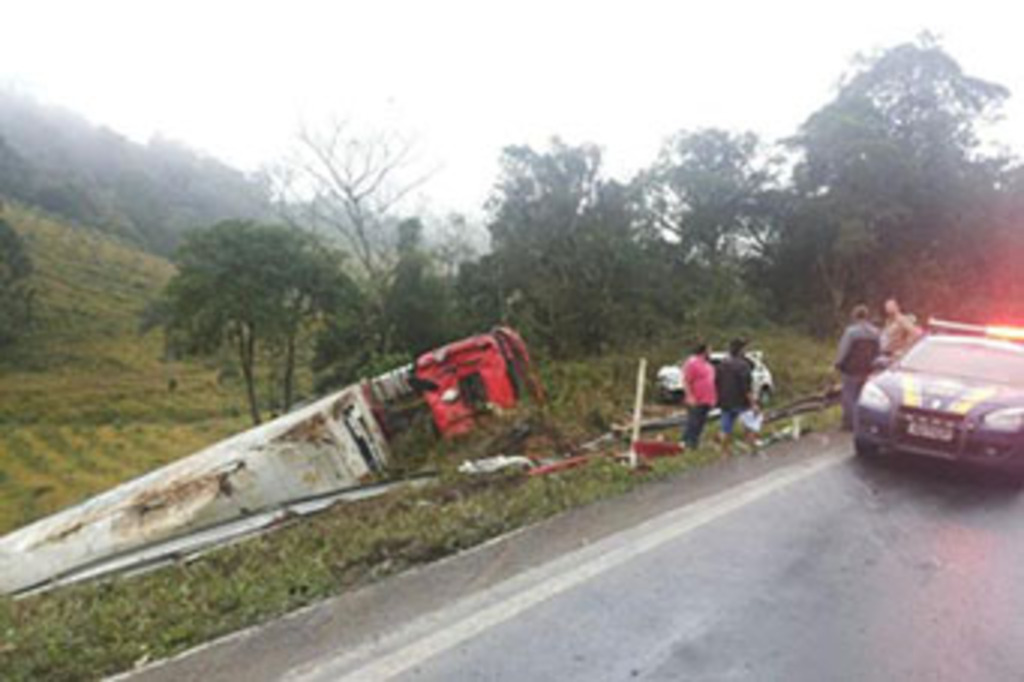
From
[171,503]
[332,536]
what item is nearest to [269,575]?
[332,536]

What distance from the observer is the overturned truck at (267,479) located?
25.7ft

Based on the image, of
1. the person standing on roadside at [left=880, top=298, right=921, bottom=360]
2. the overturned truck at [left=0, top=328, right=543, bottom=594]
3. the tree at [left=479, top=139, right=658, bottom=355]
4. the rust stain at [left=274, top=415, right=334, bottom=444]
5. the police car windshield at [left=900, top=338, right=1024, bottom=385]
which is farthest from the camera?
the tree at [left=479, top=139, right=658, bottom=355]

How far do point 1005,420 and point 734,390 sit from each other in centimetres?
291

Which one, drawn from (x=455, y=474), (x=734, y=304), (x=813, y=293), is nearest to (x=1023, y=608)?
(x=455, y=474)

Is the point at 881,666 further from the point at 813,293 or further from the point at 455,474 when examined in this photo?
the point at 813,293

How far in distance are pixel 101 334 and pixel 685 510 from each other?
76143 mm

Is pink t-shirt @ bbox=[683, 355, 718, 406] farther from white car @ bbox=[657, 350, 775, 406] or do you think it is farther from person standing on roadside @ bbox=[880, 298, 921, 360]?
white car @ bbox=[657, 350, 775, 406]

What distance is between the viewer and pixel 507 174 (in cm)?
2862

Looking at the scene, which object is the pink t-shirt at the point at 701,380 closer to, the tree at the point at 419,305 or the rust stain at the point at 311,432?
the rust stain at the point at 311,432

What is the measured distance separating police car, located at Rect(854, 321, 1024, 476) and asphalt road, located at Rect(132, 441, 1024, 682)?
0.82m

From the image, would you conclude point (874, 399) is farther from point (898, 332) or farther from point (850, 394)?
point (898, 332)

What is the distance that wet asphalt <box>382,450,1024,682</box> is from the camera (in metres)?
3.26

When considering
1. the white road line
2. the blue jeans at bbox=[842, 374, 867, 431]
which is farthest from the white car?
the white road line

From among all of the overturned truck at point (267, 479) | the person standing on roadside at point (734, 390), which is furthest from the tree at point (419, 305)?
the person standing on roadside at point (734, 390)
